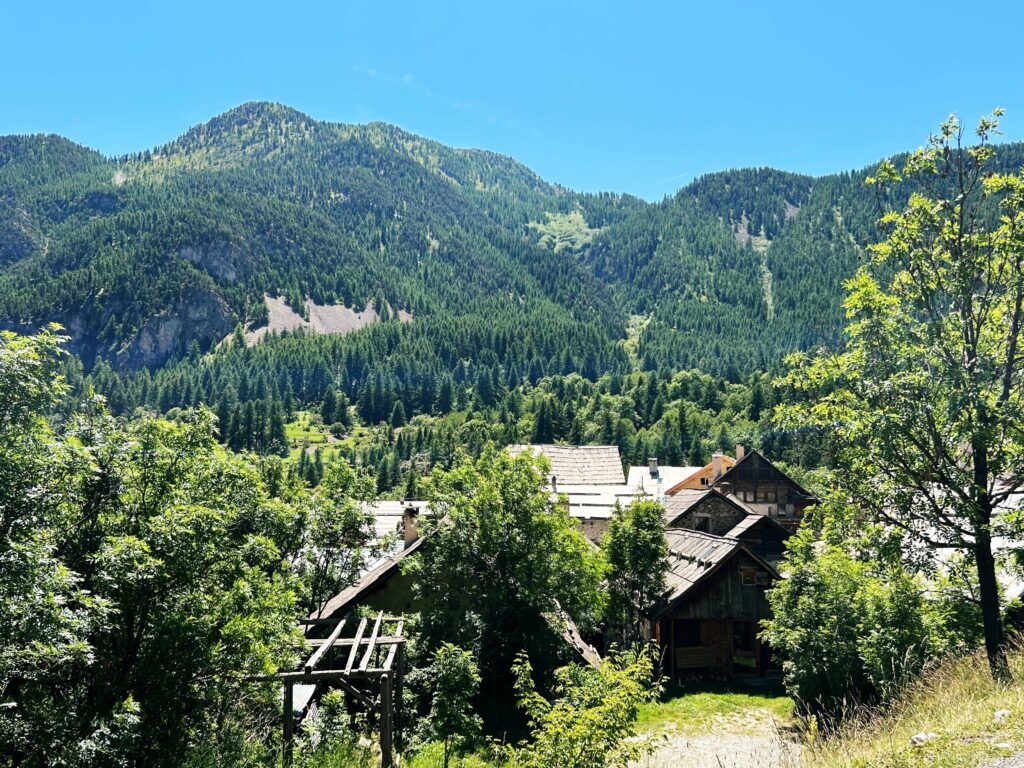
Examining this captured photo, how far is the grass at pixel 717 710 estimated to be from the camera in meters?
24.0

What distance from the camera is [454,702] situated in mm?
18266

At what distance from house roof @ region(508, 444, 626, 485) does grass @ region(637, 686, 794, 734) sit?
109ft

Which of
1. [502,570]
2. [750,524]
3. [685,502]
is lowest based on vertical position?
[750,524]

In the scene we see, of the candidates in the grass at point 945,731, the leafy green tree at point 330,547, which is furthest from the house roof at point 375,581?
the grass at point 945,731

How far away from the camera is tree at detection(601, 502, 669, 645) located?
96.0 ft

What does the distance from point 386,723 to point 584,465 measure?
50305mm

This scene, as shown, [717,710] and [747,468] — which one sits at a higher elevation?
[747,468]

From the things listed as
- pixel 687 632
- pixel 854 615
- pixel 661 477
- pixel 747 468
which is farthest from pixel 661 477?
pixel 854 615

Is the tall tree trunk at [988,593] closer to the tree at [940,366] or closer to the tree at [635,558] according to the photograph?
the tree at [940,366]

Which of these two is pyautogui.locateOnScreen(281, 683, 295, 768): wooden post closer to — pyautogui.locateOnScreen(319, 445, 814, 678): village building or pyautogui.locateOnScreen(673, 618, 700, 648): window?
pyautogui.locateOnScreen(319, 445, 814, 678): village building

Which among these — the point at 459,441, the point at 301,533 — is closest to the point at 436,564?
the point at 301,533

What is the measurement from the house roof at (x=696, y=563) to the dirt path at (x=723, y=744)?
655 cm

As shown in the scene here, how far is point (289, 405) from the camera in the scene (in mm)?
192625

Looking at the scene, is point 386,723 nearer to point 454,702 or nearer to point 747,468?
point 454,702
